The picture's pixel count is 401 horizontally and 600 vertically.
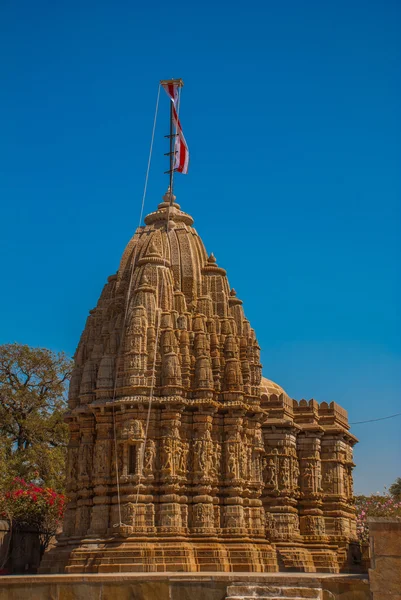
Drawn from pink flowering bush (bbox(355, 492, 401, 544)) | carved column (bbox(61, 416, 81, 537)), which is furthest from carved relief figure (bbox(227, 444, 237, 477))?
pink flowering bush (bbox(355, 492, 401, 544))

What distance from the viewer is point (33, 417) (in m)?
44.9

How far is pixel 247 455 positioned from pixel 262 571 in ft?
13.5

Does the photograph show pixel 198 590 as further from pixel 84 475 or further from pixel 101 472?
pixel 84 475

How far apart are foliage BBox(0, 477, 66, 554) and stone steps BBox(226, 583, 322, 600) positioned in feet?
59.7

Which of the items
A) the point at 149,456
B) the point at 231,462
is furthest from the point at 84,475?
the point at 231,462

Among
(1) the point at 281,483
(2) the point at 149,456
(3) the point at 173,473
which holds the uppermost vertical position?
(1) the point at 281,483

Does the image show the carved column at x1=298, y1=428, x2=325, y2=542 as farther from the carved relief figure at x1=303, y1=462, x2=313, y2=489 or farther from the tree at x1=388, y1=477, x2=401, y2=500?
the tree at x1=388, y1=477, x2=401, y2=500

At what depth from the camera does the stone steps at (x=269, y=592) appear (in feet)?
53.6

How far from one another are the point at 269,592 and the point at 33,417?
30149 mm

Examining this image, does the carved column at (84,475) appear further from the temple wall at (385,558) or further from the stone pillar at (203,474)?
the temple wall at (385,558)

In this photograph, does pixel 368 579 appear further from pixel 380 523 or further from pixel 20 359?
pixel 20 359

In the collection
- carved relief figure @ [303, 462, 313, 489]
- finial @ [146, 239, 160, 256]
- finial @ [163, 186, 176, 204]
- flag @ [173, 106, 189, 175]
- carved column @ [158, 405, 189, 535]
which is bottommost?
carved column @ [158, 405, 189, 535]

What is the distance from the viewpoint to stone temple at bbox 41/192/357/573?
25.6m

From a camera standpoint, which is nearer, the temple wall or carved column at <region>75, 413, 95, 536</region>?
the temple wall
